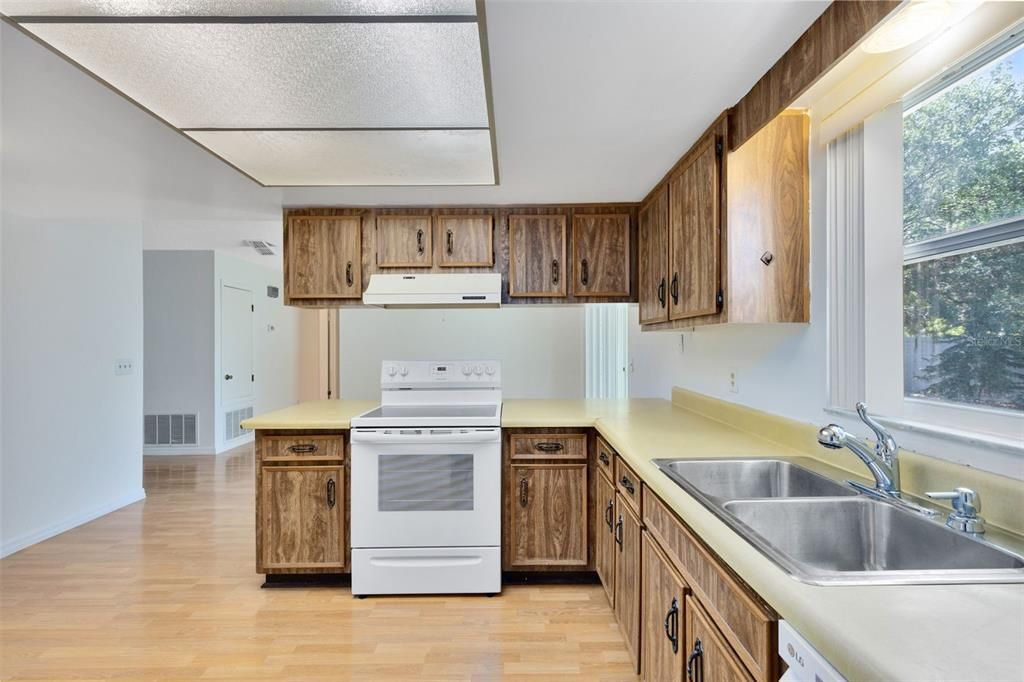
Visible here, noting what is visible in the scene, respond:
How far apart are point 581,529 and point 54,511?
356 centimetres

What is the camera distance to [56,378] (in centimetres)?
353

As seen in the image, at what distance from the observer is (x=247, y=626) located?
93.0 inches

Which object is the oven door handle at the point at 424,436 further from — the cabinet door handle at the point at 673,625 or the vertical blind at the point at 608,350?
the vertical blind at the point at 608,350

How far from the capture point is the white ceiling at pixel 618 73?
1.31m

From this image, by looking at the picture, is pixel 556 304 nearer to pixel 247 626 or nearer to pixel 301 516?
pixel 301 516

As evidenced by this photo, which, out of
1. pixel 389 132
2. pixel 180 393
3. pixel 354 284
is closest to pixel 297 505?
pixel 354 284

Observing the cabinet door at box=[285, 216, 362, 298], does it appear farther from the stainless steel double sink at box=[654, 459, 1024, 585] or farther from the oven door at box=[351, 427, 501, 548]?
the stainless steel double sink at box=[654, 459, 1024, 585]

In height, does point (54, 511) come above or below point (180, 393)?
below

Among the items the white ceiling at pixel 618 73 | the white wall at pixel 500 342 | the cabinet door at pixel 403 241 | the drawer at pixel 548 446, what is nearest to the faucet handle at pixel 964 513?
the white ceiling at pixel 618 73

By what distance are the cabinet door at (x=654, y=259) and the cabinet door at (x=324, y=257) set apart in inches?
66.3

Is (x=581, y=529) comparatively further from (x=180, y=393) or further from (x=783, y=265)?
(x=180, y=393)

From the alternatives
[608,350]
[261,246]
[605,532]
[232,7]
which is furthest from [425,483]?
[261,246]

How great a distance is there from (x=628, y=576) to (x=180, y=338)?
586 cm

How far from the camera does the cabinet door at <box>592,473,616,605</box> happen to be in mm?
2279
